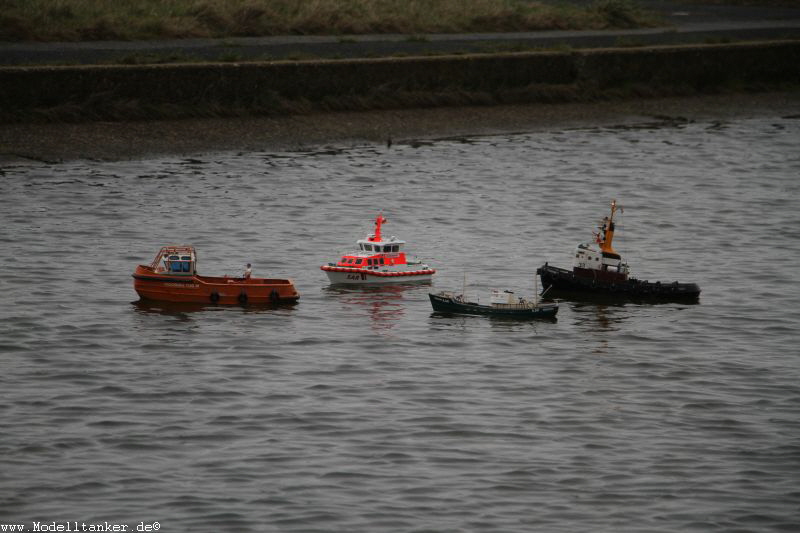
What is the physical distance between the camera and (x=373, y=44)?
62.2 m

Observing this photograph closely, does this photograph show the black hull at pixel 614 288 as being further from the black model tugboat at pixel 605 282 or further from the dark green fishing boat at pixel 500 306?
the dark green fishing boat at pixel 500 306

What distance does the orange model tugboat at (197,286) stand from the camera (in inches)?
1328

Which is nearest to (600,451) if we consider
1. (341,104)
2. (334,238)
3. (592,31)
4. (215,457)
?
(215,457)

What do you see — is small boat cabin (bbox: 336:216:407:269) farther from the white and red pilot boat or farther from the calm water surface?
the calm water surface

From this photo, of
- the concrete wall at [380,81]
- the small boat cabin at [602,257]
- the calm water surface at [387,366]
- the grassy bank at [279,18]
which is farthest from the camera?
the grassy bank at [279,18]

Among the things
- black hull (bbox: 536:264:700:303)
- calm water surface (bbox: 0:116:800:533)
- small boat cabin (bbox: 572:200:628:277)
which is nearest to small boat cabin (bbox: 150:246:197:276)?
calm water surface (bbox: 0:116:800:533)

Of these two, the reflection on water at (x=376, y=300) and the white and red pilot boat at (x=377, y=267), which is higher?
the white and red pilot boat at (x=377, y=267)

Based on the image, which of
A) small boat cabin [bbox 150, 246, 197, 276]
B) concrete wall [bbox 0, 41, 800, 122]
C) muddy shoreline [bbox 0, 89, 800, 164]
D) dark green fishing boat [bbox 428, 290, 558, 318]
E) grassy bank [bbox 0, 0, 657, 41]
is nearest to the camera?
dark green fishing boat [bbox 428, 290, 558, 318]

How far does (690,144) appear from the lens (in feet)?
190

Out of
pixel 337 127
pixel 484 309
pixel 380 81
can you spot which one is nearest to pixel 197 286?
pixel 484 309

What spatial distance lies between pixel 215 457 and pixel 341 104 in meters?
33.7

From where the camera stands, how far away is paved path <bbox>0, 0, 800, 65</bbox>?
182 ft

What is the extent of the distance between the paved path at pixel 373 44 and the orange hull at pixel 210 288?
21.2 meters

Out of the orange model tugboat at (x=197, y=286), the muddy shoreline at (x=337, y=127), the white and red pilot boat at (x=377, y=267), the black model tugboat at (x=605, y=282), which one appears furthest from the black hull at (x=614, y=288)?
the muddy shoreline at (x=337, y=127)
